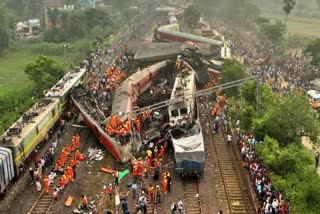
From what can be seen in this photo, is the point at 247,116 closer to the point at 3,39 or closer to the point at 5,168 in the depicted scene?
the point at 5,168

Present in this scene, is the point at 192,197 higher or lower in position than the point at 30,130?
lower

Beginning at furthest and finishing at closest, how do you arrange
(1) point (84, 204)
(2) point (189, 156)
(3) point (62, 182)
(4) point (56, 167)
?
(4) point (56, 167)
(2) point (189, 156)
(3) point (62, 182)
(1) point (84, 204)

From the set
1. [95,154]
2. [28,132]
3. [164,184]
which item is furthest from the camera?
Answer: [95,154]

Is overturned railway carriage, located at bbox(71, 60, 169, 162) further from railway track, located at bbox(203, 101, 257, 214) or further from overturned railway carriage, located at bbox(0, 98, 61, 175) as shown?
railway track, located at bbox(203, 101, 257, 214)

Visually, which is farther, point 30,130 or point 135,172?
point 30,130

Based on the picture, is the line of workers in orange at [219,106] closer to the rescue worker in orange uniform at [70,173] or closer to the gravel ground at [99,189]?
the gravel ground at [99,189]

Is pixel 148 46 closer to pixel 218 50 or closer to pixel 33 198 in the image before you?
pixel 218 50

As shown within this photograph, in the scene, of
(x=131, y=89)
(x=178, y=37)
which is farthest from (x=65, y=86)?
(x=178, y=37)

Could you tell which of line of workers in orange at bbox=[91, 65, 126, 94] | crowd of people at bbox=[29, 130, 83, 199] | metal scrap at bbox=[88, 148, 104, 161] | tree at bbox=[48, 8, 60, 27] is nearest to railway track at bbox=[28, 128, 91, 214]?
crowd of people at bbox=[29, 130, 83, 199]
